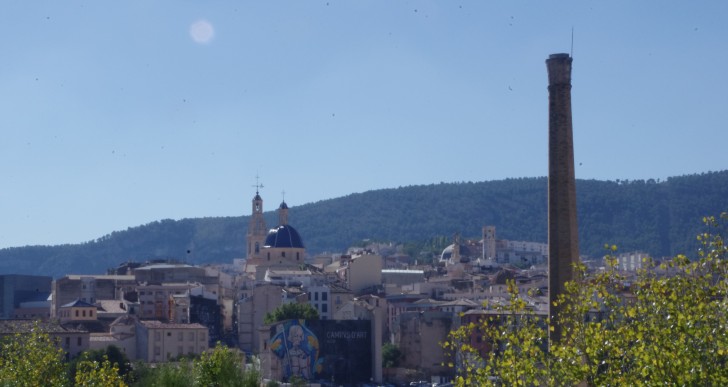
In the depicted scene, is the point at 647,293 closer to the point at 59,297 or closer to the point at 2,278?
the point at 59,297

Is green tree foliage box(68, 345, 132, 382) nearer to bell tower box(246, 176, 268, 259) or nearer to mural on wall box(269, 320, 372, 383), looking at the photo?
mural on wall box(269, 320, 372, 383)

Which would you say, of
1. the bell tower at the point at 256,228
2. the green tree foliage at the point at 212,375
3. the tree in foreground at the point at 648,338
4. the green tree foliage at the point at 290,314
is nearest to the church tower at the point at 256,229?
the bell tower at the point at 256,228

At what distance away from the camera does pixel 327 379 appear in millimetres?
69750

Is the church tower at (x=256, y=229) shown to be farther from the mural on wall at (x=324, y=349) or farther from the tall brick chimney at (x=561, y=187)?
the tall brick chimney at (x=561, y=187)

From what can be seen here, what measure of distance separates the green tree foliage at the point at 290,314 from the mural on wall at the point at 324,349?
122 inches

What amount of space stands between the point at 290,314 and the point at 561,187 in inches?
1649

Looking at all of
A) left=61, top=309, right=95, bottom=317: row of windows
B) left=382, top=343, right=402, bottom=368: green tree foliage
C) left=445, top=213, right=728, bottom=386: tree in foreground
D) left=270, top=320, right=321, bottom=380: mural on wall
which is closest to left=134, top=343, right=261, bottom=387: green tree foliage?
left=445, top=213, right=728, bottom=386: tree in foreground

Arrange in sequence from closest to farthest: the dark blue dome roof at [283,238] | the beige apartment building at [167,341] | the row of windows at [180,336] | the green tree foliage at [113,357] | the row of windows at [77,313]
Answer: the green tree foliage at [113,357] → the beige apartment building at [167,341] → the row of windows at [180,336] → the row of windows at [77,313] → the dark blue dome roof at [283,238]

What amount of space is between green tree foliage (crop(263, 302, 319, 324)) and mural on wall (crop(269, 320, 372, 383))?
3.09 meters

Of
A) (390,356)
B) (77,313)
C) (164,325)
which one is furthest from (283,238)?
(164,325)

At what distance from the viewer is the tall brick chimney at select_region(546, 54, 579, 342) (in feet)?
114

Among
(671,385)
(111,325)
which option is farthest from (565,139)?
(111,325)

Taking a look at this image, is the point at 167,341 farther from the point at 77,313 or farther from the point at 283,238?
the point at 283,238

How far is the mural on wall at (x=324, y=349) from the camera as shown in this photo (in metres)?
69.7
